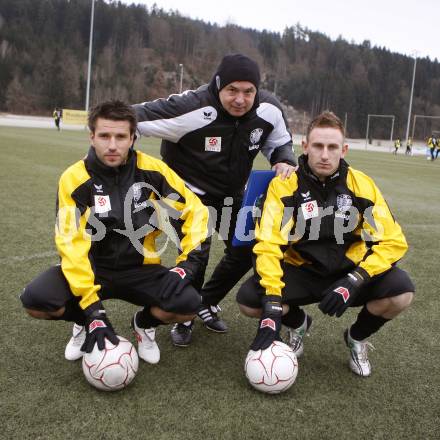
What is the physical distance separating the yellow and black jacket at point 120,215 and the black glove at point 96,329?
3.5 inches

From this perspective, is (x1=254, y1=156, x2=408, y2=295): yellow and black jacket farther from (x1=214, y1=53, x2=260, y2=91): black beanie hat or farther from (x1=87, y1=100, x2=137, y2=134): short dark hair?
(x1=87, y1=100, x2=137, y2=134): short dark hair

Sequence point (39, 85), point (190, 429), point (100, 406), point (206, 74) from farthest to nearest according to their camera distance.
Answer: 1. point (206, 74)
2. point (39, 85)
3. point (100, 406)
4. point (190, 429)

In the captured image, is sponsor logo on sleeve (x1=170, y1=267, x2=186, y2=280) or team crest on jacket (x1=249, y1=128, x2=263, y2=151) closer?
sponsor logo on sleeve (x1=170, y1=267, x2=186, y2=280)

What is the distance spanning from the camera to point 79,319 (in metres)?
3.09

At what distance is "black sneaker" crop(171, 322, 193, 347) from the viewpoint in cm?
339

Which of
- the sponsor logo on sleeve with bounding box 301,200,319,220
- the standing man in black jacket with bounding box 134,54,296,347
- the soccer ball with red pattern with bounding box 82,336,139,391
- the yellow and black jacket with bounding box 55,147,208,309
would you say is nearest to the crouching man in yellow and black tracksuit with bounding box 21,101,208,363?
the yellow and black jacket with bounding box 55,147,208,309

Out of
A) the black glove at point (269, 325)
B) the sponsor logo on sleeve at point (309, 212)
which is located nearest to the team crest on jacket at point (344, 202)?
the sponsor logo on sleeve at point (309, 212)

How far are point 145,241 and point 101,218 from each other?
32cm

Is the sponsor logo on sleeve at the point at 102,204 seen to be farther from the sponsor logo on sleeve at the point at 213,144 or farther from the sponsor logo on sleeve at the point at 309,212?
the sponsor logo on sleeve at the point at 309,212

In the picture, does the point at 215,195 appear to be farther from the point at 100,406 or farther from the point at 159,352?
the point at 100,406

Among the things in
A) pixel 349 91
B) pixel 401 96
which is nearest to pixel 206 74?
pixel 349 91

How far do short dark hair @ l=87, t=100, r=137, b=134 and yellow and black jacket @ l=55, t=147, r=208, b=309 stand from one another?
0.18 m

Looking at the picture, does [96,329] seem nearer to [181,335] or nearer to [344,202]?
[181,335]

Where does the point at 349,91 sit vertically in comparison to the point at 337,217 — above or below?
above
